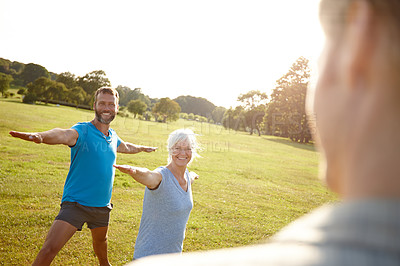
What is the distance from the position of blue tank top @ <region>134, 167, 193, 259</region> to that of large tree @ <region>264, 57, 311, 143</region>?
45450mm

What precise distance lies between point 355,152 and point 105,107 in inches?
179

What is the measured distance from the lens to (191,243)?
6562 mm

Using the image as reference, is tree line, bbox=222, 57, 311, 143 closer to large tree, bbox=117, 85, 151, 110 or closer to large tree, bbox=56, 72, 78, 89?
large tree, bbox=117, 85, 151, 110

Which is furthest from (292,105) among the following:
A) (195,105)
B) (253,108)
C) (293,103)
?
(195,105)

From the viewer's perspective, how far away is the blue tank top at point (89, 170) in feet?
13.3

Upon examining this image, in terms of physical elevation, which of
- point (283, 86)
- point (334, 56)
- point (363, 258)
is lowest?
point (363, 258)

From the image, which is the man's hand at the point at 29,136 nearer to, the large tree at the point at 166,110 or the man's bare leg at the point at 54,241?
the man's bare leg at the point at 54,241

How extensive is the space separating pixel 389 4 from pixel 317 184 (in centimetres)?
1623

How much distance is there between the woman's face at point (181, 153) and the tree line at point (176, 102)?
43.9 metres

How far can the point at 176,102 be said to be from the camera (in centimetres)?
9344

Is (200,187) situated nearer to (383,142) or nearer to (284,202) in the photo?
(284,202)

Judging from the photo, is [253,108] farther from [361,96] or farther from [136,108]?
[361,96]

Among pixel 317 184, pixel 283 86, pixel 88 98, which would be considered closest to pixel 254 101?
pixel 283 86

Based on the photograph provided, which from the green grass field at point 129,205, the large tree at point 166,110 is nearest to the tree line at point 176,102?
the large tree at point 166,110
